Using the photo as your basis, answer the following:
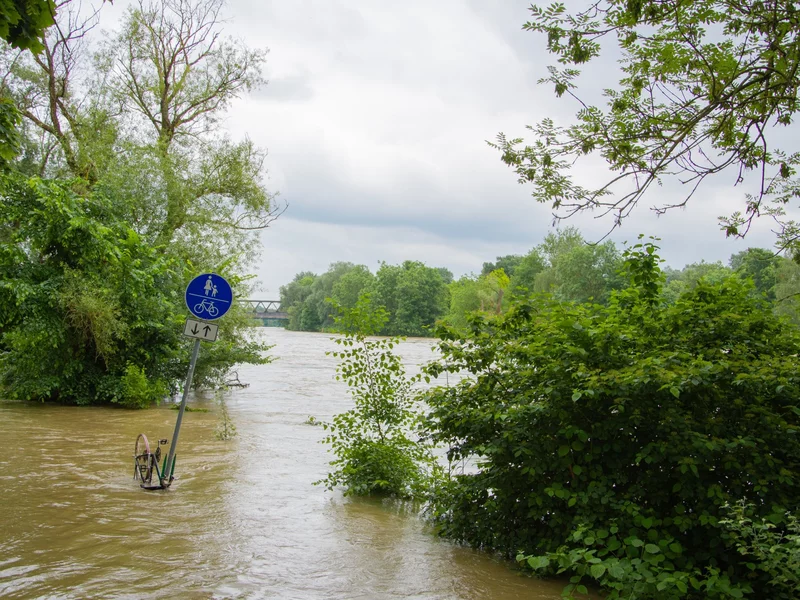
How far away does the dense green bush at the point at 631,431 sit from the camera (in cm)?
571

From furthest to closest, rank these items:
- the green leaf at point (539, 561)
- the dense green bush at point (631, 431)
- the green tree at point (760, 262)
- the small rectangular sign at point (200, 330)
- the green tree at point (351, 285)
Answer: the green tree at point (351, 285) < the small rectangular sign at point (200, 330) < the green tree at point (760, 262) < the dense green bush at point (631, 431) < the green leaf at point (539, 561)

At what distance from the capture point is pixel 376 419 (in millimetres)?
9906

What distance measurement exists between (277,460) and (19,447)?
5.06m

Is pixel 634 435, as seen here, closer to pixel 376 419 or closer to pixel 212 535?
pixel 376 419

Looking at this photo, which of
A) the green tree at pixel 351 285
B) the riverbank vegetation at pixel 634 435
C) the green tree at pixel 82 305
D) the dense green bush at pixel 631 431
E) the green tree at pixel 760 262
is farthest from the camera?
the green tree at pixel 351 285

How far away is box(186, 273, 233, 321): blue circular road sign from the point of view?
32.1 ft

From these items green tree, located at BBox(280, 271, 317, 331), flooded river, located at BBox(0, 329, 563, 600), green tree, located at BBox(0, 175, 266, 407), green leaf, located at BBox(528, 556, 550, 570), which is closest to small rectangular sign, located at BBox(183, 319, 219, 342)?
flooded river, located at BBox(0, 329, 563, 600)

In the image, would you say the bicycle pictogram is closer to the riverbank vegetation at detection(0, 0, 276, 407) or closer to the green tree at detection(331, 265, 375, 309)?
the riverbank vegetation at detection(0, 0, 276, 407)

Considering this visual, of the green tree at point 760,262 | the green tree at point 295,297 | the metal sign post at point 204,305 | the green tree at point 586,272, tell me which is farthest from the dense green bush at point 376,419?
the green tree at point 295,297

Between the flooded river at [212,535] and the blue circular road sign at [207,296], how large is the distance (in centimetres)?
269

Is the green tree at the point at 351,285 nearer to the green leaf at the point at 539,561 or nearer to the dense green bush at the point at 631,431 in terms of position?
the dense green bush at the point at 631,431

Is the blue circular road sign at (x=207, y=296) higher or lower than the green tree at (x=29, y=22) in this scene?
lower

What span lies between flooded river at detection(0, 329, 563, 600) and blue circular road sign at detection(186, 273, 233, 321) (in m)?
2.69

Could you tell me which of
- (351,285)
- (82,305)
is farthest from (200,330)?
(351,285)
